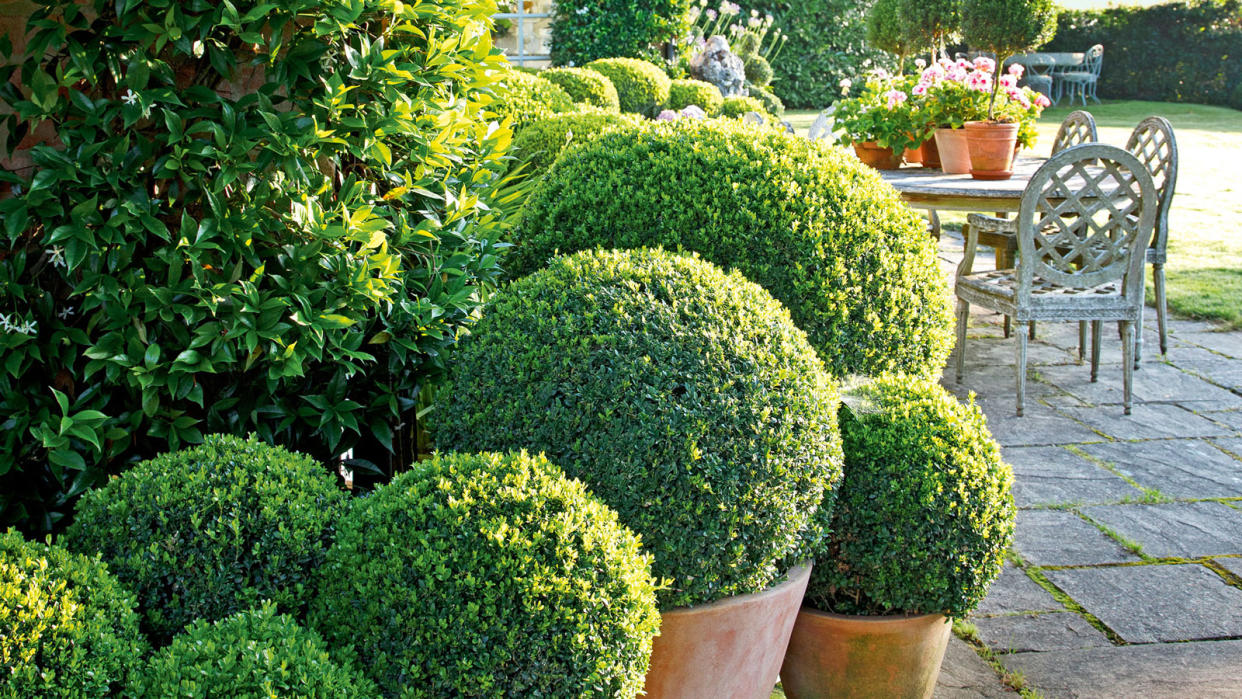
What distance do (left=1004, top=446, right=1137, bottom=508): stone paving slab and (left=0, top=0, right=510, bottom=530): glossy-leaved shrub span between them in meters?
2.77

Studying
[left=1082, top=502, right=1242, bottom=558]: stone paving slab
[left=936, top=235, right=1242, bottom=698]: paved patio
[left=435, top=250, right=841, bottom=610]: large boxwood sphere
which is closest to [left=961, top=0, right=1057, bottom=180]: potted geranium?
[left=936, top=235, right=1242, bottom=698]: paved patio

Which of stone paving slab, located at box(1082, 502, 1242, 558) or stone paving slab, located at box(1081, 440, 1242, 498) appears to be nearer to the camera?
stone paving slab, located at box(1082, 502, 1242, 558)

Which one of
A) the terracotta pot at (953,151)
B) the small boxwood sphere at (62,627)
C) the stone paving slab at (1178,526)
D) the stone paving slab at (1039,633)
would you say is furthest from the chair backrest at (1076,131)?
the small boxwood sphere at (62,627)

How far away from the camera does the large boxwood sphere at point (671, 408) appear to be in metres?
2.07

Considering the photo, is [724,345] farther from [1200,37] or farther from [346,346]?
[1200,37]

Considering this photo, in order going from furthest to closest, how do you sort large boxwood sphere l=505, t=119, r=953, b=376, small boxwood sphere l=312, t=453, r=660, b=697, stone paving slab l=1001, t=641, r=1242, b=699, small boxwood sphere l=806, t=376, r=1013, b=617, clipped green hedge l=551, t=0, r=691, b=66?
clipped green hedge l=551, t=0, r=691, b=66 < large boxwood sphere l=505, t=119, r=953, b=376 < stone paving slab l=1001, t=641, r=1242, b=699 < small boxwood sphere l=806, t=376, r=1013, b=617 < small boxwood sphere l=312, t=453, r=660, b=697

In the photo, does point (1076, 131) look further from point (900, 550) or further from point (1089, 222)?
point (900, 550)

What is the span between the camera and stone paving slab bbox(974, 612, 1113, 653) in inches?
116

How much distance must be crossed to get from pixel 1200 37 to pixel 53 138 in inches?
1043

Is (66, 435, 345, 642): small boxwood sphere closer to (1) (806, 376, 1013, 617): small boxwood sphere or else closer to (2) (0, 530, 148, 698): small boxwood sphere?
(2) (0, 530, 148, 698): small boxwood sphere

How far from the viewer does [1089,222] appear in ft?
15.7

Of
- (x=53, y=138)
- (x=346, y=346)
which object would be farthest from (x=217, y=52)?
(x=346, y=346)

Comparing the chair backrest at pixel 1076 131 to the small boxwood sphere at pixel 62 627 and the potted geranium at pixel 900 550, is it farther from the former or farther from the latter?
the small boxwood sphere at pixel 62 627

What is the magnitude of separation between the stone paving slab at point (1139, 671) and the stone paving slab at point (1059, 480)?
42.4 inches
